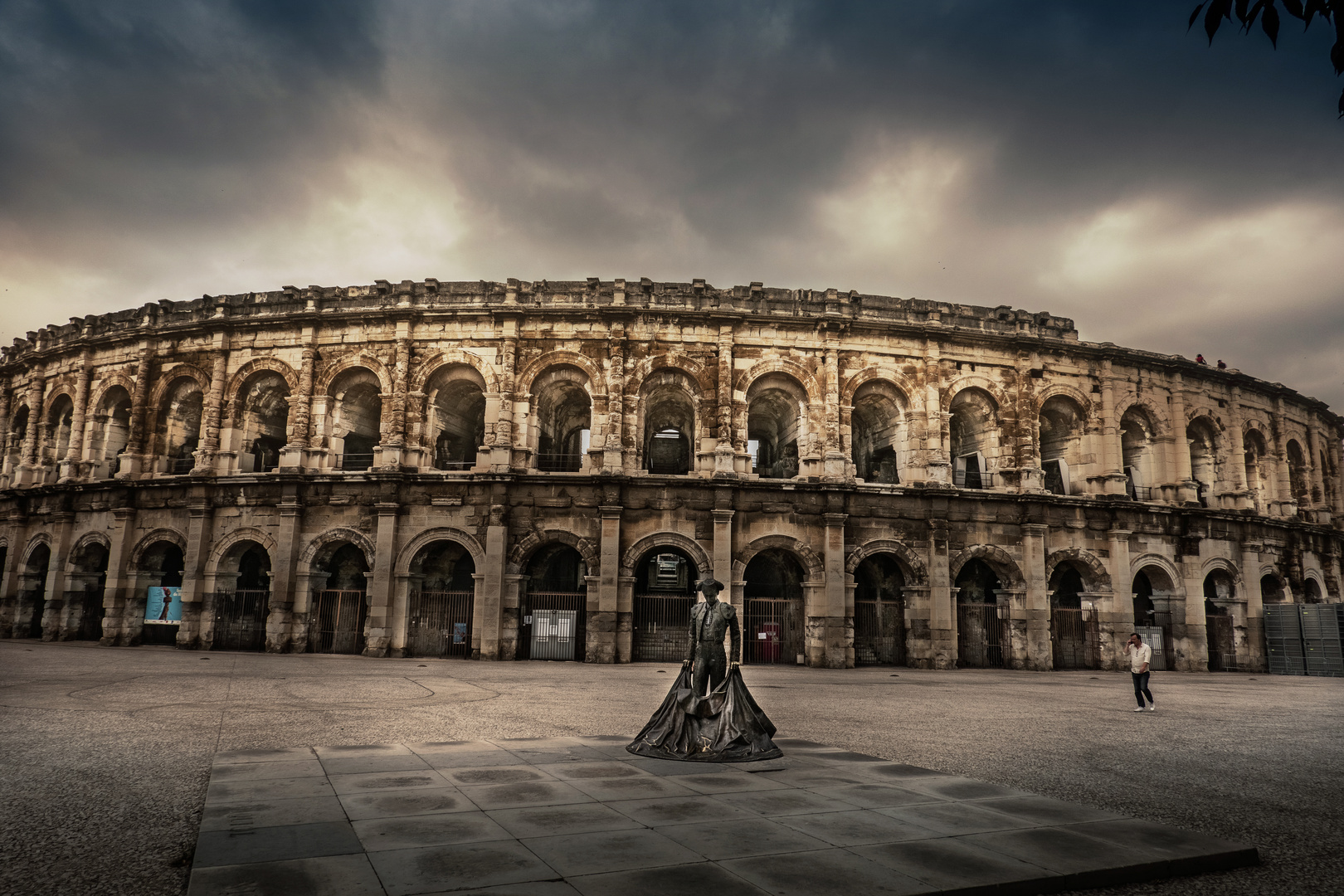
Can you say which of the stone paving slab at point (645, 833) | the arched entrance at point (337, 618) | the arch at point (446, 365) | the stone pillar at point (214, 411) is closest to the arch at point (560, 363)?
the arch at point (446, 365)

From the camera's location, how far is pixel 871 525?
20891 millimetres

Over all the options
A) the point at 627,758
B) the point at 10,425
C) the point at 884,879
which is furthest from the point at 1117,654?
the point at 10,425

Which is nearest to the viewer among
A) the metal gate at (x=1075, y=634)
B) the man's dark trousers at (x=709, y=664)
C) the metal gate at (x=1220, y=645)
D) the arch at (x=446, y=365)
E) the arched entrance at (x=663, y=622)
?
the man's dark trousers at (x=709, y=664)

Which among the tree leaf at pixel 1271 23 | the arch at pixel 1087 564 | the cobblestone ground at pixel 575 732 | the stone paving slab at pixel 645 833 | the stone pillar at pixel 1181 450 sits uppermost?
the stone pillar at pixel 1181 450

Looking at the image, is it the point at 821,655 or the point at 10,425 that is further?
the point at 10,425

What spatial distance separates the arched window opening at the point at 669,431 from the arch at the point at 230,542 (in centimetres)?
1067

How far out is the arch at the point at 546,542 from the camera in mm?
20125

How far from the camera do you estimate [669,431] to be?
27.5 metres

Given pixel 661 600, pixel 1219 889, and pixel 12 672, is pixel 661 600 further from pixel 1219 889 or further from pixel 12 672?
pixel 1219 889

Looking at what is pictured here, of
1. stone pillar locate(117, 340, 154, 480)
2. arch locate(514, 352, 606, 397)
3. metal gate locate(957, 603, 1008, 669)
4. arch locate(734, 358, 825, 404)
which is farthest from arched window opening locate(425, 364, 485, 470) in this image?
metal gate locate(957, 603, 1008, 669)

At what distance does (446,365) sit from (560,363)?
3.26m

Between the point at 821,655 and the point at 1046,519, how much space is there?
25.2 feet

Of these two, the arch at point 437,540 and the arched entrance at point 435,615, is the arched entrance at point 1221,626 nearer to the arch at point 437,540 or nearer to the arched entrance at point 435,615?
the arch at point 437,540

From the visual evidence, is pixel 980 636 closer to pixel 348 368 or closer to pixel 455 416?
pixel 455 416
